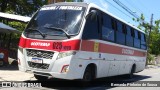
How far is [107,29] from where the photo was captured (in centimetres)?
1311

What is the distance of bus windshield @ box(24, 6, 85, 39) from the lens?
34.7ft

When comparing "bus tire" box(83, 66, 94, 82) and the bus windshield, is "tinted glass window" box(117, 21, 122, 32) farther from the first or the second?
the bus windshield

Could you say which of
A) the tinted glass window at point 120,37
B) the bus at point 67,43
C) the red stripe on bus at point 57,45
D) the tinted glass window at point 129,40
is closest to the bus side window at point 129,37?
the tinted glass window at point 129,40

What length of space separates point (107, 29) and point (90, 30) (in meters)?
1.89

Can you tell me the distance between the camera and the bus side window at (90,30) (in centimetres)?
1099

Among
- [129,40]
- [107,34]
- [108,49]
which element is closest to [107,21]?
[107,34]

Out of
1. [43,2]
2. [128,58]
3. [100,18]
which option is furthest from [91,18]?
[43,2]

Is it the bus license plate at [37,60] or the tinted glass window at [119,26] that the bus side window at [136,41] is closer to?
the tinted glass window at [119,26]

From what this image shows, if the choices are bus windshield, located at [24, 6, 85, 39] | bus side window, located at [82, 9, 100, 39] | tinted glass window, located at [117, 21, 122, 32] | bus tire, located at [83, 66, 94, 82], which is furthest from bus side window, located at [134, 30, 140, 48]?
bus windshield, located at [24, 6, 85, 39]

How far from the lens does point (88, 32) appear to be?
11.2 m

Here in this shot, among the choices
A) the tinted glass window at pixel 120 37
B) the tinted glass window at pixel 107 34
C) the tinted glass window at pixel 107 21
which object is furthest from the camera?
the tinted glass window at pixel 120 37

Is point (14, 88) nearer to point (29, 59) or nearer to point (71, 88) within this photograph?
point (29, 59)

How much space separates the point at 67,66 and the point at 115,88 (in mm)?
3429

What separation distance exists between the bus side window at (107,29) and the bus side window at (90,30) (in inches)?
27.9
